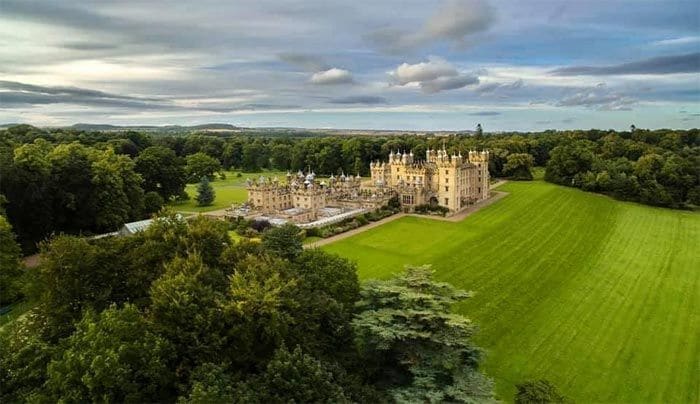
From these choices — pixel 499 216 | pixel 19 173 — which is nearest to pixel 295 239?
pixel 19 173

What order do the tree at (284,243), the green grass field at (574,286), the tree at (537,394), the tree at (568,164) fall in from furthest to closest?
the tree at (568,164) → the tree at (284,243) → the green grass field at (574,286) → the tree at (537,394)

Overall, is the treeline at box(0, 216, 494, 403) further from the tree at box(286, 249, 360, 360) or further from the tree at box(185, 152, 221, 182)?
the tree at box(185, 152, 221, 182)

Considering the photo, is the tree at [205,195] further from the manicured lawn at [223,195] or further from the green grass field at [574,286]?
the green grass field at [574,286]

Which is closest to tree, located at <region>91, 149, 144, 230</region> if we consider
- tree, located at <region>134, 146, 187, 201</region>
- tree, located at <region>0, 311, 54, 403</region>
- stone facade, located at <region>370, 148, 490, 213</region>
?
tree, located at <region>134, 146, 187, 201</region>

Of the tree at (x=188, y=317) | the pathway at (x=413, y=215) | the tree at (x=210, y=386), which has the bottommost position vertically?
the pathway at (x=413, y=215)

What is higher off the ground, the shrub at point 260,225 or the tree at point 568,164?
the tree at point 568,164

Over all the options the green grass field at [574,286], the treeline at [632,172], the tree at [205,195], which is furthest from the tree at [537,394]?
A: the treeline at [632,172]
